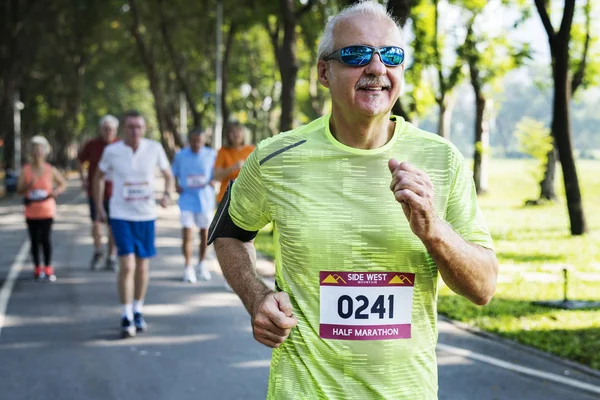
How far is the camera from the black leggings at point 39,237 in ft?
42.2

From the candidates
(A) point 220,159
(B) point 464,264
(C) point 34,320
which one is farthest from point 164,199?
(B) point 464,264

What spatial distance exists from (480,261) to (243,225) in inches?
33.7

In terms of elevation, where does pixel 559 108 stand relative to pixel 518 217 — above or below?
above

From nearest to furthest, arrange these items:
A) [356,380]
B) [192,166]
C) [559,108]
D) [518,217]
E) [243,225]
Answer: [356,380] < [243,225] < [192,166] < [559,108] < [518,217]

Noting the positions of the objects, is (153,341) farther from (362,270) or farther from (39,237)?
(362,270)

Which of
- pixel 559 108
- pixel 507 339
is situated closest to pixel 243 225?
pixel 507 339

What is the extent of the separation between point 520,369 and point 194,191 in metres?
6.15

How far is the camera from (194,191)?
12.7 meters

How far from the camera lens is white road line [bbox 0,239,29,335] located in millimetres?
10438

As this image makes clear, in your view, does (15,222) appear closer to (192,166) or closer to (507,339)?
(192,166)

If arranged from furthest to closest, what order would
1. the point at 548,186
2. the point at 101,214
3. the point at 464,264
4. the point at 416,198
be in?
the point at 548,186
the point at 101,214
the point at 464,264
the point at 416,198

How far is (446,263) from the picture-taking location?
2.60 metres

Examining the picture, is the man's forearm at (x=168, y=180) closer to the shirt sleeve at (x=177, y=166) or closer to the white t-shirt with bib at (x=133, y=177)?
the white t-shirt with bib at (x=133, y=177)

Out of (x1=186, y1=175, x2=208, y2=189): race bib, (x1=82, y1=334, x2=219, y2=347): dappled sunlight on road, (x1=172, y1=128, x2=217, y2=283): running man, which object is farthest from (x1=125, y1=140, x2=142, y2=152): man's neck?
(x1=186, y1=175, x2=208, y2=189): race bib
